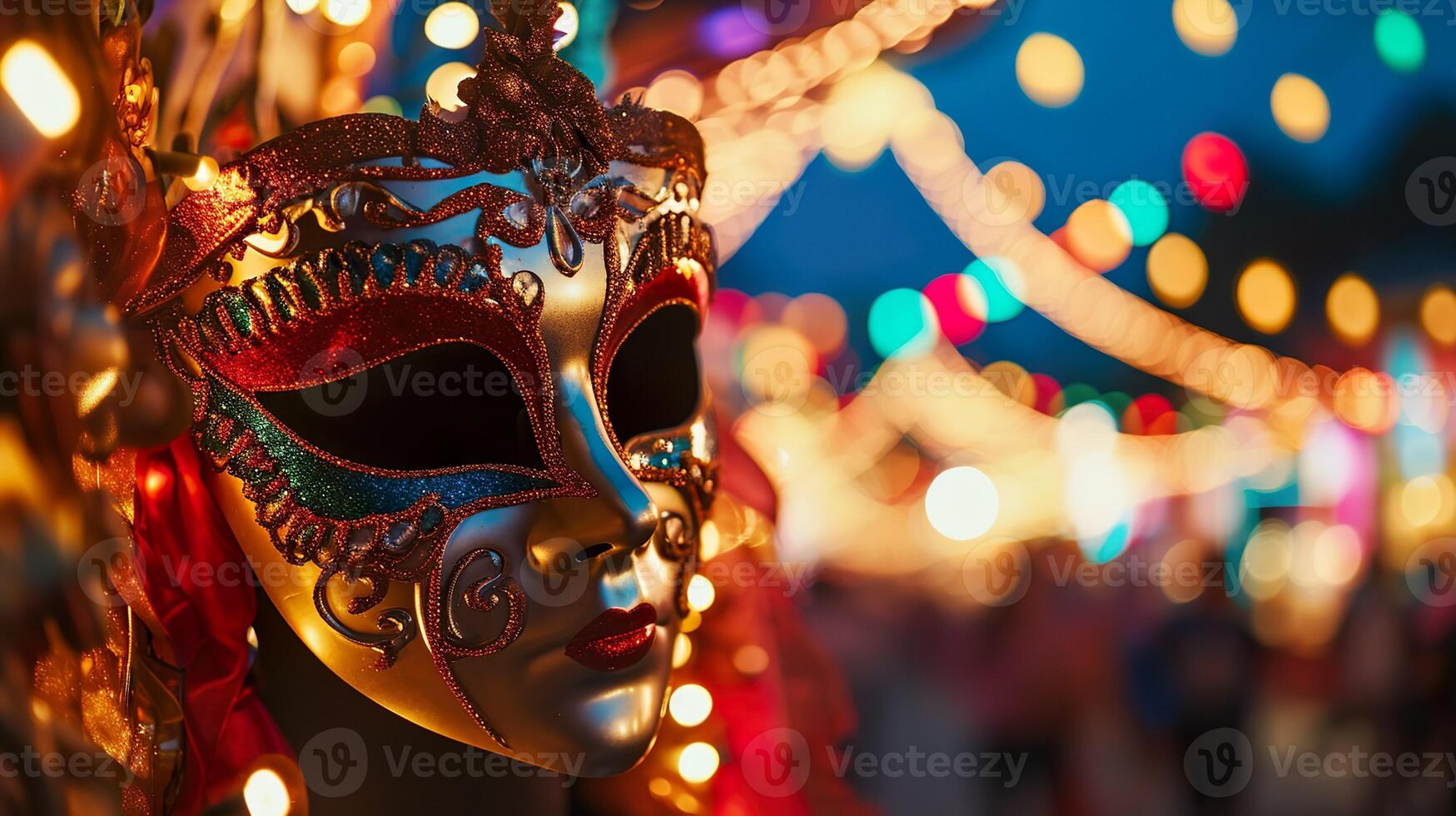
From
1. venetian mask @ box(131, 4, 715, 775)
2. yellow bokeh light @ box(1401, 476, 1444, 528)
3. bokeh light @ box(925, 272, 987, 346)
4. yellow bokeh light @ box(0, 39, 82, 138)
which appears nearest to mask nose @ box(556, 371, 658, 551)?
venetian mask @ box(131, 4, 715, 775)

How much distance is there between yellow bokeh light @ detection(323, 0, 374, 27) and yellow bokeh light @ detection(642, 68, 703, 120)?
0.38m

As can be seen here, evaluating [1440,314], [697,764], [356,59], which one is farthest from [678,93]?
[1440,314]

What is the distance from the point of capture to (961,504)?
1.70 m

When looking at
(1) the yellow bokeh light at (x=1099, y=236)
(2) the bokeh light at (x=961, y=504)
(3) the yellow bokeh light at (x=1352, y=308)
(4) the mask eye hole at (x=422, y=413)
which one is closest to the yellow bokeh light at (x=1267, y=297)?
(3) the yellow bokeh light at (x=1352, y=308)

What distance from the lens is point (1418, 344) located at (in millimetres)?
1791

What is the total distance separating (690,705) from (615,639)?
0.42 m

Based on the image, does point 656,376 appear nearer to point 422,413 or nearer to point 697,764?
point 422,413

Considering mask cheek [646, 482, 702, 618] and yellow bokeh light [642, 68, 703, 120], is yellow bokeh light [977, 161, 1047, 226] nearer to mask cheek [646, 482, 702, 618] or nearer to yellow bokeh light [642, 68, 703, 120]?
yellow bokeh light [642, 68, 703, 120]

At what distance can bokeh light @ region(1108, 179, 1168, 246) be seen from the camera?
5.53 ft

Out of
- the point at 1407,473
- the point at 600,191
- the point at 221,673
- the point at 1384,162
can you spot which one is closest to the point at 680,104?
the point at 600,191

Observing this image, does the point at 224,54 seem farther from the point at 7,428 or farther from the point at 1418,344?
the point at 1418,344

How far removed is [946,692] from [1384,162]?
0.99 m

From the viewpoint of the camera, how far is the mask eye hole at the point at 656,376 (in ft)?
3.37

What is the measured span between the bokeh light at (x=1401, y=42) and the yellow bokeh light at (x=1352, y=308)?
1.03ft
